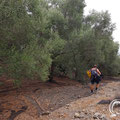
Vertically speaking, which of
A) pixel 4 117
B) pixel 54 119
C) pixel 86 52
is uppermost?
pixel 86 52

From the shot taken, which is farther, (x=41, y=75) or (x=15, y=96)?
(x=15, y=96)

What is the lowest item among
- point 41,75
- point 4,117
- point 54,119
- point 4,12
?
point 4,117

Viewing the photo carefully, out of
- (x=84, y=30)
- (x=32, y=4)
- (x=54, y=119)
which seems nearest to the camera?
(x=54, y=119)

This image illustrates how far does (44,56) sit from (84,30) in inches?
254

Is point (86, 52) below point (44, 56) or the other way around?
the other way around

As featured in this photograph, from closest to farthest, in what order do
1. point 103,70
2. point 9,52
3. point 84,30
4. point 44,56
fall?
point 9,52 < point 44,56 < point 84,30 < point 103,70

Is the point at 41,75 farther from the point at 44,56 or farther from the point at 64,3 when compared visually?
the point at 64,3

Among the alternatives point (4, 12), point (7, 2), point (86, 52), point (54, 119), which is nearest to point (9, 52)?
point (4, 12)

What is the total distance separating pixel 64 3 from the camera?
1447 cm

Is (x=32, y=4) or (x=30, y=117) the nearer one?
(x=30, y=117)

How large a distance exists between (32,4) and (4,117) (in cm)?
624

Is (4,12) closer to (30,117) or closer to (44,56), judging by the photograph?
(44,56)

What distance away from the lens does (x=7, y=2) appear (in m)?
7.03

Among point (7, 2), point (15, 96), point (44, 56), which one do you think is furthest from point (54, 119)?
point (7, 2)
